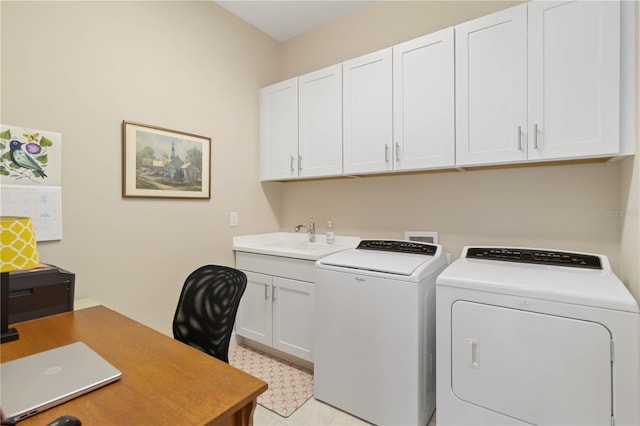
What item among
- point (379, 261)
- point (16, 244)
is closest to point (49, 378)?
point (16, 244)

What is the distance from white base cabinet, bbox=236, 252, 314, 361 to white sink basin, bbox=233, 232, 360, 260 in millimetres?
57

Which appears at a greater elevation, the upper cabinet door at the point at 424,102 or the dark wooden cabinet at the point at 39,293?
the upper cabinet door at the point at 424,102

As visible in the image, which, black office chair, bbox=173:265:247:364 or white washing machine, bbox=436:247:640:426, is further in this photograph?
black office chair, bbox=173:265:247:364

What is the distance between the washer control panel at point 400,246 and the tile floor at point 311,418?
97 cm

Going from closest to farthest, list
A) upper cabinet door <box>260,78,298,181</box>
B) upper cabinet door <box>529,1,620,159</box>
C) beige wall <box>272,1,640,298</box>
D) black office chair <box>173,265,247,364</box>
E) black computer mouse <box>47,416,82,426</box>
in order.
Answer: black computer mouse <box>47,416,82,426</box> → black office chair <box>173,265,247,364</box> → upper cabinet door <box>529,1,620,159</box> → beige wall <box>272,1,640,298</box> → upper cabinet door <box>260,78,298,181</box>

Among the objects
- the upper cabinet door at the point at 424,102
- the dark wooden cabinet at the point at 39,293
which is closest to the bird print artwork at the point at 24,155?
the dark wooden cabinet at the point at 39,293

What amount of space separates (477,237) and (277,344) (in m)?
1.65

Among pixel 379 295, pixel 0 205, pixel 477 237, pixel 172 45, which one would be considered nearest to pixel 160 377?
pixel 379 295

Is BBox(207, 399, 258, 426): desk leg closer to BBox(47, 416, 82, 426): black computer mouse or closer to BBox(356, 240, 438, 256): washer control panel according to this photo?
BBox(47, 416, 82, 426): black computer mouse

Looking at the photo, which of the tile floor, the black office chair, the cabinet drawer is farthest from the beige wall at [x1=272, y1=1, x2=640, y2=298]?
the black office chair

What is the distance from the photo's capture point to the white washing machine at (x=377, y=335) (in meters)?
1.62

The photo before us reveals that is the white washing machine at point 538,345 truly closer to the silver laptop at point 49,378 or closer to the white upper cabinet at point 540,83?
the white upper cabinet at point 540,83

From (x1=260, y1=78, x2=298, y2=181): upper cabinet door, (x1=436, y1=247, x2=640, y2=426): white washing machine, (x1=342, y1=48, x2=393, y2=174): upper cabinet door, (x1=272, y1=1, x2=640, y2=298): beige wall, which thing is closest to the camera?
(x1=436, y1=247, x2=640, y2=426): white washing machine

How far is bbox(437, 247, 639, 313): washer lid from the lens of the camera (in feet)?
3.98
